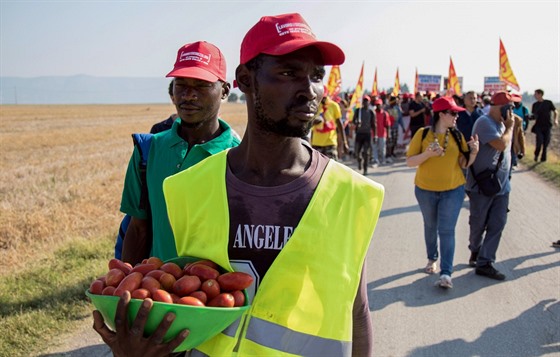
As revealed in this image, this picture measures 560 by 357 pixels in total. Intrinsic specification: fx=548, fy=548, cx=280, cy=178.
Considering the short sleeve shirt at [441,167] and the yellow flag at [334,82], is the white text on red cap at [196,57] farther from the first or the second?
the yellow flag at [334,82]

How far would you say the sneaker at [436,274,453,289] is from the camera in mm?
5773

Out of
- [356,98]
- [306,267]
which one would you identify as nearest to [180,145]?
[306,267]

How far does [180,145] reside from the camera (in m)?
2.87

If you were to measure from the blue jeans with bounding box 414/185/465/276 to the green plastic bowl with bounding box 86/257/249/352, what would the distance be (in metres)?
4.66

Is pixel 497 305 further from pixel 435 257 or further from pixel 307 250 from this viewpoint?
pixel 307 250

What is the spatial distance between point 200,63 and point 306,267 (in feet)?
5.44

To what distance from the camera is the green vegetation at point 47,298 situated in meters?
4.35

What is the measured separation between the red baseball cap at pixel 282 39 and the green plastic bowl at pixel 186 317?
795mm

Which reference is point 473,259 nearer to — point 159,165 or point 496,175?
point 496,175

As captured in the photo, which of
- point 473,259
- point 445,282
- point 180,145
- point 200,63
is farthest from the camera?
point 473,259

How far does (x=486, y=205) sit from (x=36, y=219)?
5997 mm

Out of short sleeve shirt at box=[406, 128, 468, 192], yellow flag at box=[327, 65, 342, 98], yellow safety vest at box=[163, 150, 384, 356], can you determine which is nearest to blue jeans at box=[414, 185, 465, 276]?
short sleeve shirt at box=[406, 128, 468, 192]

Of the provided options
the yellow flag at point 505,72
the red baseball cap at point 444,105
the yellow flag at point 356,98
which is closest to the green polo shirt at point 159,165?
the red baseball cap at point 444,105

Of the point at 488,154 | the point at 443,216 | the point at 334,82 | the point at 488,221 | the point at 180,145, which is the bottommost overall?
the point at 488,221
